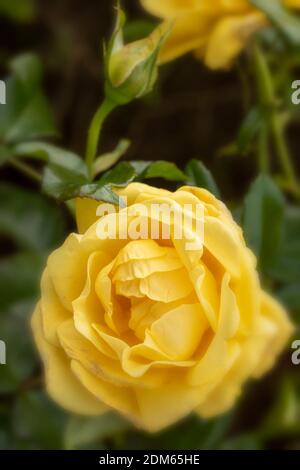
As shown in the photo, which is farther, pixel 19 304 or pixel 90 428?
pixel 19 304

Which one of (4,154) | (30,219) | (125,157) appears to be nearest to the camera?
(4,154)

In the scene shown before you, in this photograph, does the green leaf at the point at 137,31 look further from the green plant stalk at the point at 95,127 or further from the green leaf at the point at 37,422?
the green leaf at the point at 37,422

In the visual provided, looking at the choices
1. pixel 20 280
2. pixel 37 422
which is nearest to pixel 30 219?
pixel 20 280

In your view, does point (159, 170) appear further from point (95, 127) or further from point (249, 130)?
point (249, 130)

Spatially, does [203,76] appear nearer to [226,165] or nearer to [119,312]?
[226,165]

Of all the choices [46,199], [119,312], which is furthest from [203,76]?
[119,312]

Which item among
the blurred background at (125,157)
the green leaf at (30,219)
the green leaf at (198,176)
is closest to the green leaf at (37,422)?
the blurred background at (125,157)

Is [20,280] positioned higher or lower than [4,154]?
lower
